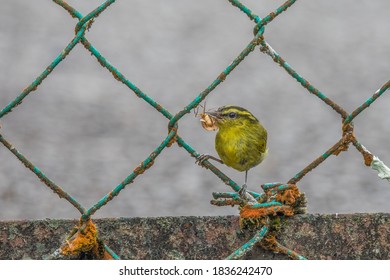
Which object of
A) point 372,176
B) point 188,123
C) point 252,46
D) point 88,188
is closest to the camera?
point 252,46

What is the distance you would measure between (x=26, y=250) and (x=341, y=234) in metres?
0.67

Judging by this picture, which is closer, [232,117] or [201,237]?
[201,237]

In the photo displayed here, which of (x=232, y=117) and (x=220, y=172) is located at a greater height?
(x=232, y=117)

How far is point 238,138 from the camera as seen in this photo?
221 centimetres

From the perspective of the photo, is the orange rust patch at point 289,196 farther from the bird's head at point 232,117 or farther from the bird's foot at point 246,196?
the bird's head at point 232,117

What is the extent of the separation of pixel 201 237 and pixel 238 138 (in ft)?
0.86

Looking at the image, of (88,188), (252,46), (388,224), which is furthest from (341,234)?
(88,188)

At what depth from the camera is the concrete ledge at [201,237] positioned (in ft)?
6.69

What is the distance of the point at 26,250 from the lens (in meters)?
2.08

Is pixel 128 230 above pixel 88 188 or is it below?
below

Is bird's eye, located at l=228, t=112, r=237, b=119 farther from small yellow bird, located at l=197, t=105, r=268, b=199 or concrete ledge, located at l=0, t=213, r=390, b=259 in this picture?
concrete ledge, located at l=0, t=213, r=390, b=259

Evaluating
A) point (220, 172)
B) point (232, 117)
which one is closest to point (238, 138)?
point (232, 117)

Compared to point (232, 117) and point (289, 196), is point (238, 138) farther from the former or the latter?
point (289, 196)

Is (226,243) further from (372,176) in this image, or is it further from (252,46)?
(372,176)
